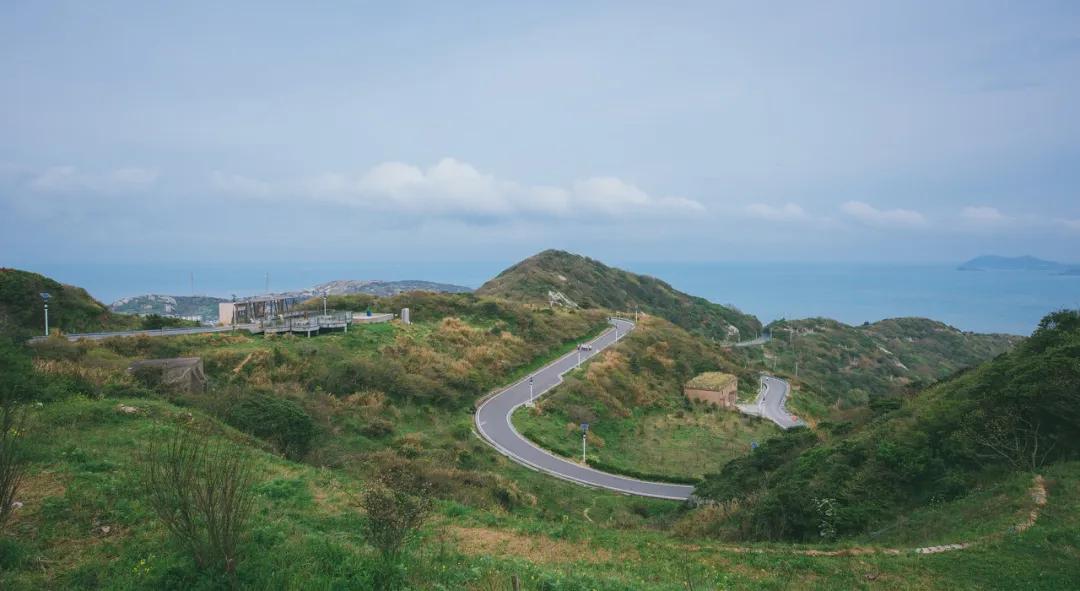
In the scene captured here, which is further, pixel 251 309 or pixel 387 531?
pixel 251 309

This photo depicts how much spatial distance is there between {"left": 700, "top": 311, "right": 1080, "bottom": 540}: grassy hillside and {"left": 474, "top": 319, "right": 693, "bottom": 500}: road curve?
262 inches

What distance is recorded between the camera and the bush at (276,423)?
16812 millimetres

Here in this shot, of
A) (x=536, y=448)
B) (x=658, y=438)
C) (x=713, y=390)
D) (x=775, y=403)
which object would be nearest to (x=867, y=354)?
(x=775, y=403)

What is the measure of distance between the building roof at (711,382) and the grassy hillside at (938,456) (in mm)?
22888

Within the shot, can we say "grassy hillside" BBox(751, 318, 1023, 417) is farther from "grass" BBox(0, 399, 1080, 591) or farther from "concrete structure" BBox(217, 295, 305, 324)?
"concrete structure" BBox(217, 295, 305, 324)

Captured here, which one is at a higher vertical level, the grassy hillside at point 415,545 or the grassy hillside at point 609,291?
the grassy hillside at point 609,291

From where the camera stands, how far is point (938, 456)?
45.1 ft

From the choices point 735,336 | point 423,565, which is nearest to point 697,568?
point 423,565

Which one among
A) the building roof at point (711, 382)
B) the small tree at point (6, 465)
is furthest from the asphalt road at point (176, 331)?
the building roof at point (711, 382)

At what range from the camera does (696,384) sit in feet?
130

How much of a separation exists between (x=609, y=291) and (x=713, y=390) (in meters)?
67.2

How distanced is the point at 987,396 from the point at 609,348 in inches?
1186

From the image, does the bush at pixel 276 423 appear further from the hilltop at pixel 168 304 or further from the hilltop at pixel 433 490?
the hilltop at pixel 168 304

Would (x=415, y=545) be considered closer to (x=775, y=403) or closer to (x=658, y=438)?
(x=658, y=438)
